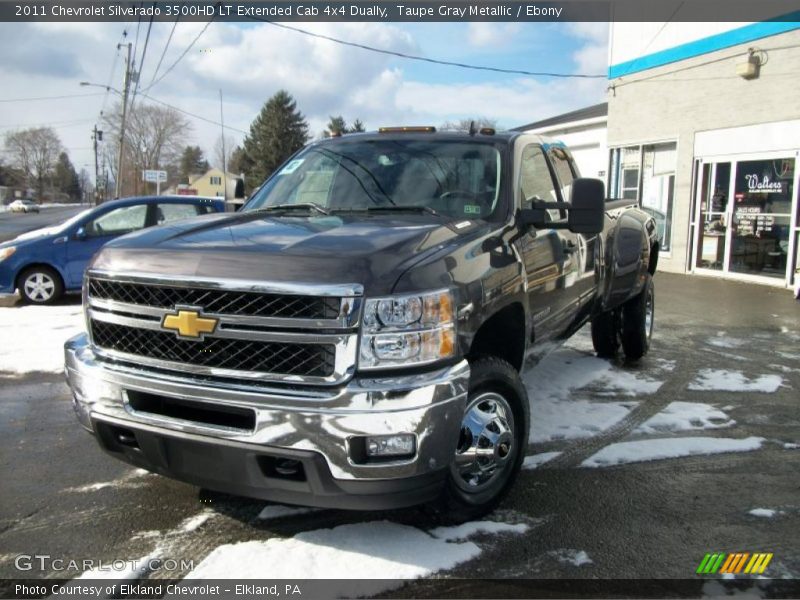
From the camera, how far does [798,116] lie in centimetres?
1164

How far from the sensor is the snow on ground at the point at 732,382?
18.8 feet

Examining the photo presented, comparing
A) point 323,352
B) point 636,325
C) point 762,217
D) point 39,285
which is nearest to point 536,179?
point 323,352

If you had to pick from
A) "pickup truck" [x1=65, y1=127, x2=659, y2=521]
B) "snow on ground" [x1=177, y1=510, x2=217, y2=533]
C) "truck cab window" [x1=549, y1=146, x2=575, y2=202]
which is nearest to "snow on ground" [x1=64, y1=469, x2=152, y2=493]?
"snow on ground" [x1=177, y1=510, x2=217, y2=533]

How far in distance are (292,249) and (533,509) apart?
1.81m

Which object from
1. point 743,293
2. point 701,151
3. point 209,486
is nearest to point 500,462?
point 209,486

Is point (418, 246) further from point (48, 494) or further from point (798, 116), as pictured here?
point (798, 116)

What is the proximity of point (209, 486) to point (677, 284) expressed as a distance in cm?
1182

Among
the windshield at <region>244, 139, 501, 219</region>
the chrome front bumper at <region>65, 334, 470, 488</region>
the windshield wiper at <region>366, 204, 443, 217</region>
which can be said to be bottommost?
the chrome front bumper at <region>65, 334, 470, 488</region>

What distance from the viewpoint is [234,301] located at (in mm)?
2721

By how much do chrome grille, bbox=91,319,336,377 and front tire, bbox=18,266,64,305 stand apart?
7715mm

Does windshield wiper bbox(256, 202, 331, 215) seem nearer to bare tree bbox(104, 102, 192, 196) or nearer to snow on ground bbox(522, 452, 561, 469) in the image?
snow on ground bbox(522, 452, 561, 469)

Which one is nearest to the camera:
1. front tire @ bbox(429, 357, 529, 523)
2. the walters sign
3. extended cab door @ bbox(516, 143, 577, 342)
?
front tire @ bbox(429, 357, 529, 523)

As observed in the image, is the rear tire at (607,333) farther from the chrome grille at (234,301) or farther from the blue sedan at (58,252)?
the blue sedan at (58,252)

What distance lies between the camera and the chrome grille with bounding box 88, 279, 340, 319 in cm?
262
